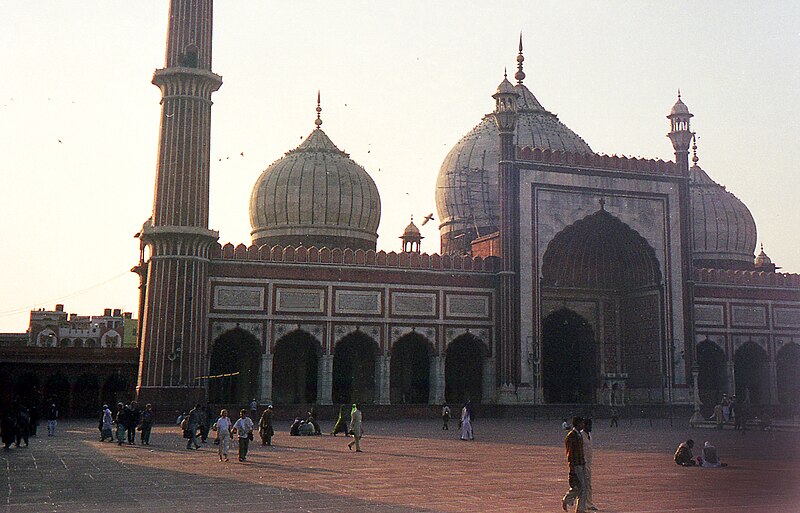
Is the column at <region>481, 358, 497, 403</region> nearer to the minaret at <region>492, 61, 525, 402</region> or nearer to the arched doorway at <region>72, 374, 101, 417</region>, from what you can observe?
the minaret at <region>492, 61, 525, 402</region>

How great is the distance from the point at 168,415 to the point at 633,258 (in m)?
19.3

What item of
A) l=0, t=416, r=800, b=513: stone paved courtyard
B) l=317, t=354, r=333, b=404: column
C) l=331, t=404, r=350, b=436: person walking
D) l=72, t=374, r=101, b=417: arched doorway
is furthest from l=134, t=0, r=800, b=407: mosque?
l=0, t=416, r=800, b=513: stone paved courtyard

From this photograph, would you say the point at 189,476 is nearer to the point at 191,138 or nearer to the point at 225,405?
the point at 225,405

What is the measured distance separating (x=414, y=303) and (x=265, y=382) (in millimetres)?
6107

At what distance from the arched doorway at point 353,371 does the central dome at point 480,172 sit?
9118 mm

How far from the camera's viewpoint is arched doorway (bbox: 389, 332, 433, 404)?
114 ft

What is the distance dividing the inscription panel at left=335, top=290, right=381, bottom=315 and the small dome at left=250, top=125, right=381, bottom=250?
550 centimetres

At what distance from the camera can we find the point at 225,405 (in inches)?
1176

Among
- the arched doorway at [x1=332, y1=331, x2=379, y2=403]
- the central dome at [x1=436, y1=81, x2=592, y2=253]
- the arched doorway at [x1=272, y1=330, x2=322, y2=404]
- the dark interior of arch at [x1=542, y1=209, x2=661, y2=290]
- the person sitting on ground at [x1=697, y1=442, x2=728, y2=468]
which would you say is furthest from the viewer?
the central dome at [x1=436, y1=81, x2=592, y2=253]

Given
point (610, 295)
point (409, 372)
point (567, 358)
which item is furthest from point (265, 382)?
point (610, 295)

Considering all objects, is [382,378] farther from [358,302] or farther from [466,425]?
[466,425]

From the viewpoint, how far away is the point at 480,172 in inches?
1652

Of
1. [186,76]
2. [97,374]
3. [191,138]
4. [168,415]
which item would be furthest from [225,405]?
[186,76]

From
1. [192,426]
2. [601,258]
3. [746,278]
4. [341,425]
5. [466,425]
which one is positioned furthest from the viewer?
[746,278]
